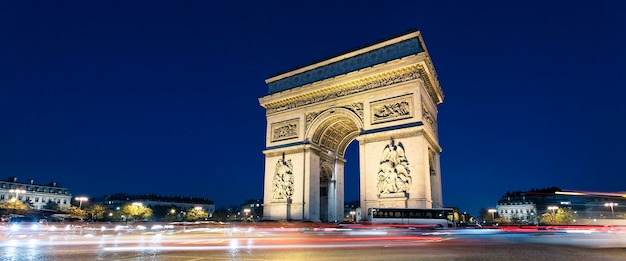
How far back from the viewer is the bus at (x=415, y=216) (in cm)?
1812

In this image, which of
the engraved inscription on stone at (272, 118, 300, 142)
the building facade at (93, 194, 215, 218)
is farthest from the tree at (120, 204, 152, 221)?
the engraved inscription on stone at (272, 118, 300, 142)

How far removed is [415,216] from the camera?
1838cm

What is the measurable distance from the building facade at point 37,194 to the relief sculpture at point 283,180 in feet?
197

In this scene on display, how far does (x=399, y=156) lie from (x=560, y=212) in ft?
156

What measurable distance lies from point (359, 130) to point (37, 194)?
76.4m

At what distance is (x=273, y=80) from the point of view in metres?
28.5

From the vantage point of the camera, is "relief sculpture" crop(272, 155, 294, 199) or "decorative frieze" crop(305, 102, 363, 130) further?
"relief sculpture" crop(272, 155, 294, 199)

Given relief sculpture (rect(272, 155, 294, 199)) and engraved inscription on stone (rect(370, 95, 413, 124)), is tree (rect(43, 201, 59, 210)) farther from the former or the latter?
engraved inscription on stone (rect(370, 95, 413, 124))

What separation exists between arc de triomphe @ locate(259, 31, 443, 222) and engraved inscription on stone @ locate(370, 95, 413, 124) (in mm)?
60

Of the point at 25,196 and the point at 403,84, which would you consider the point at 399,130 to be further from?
the point at 25,196

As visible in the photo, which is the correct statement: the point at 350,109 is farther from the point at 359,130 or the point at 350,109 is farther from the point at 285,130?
the point at 285,130

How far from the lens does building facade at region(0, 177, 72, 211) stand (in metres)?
67.9

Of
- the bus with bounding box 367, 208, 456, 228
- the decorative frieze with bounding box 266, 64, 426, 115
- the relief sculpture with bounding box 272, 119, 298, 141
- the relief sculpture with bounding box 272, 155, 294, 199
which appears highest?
the decorative frieze with bounding box 266, 64, 426, 115

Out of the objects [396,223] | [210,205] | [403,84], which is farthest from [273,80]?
[210,205]
